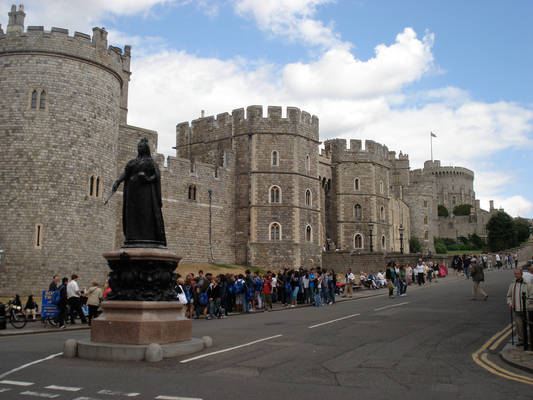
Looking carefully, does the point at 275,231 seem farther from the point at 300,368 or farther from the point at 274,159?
the point at 300,368

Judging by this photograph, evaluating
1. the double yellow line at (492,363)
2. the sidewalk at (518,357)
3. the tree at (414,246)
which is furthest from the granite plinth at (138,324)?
the tree at (414,246)

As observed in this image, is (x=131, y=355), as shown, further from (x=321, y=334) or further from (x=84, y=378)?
(x=321, y=334)

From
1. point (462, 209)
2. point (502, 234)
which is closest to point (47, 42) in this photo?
point (502, 234)

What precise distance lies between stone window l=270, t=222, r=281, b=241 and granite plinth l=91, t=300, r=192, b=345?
28000 mm

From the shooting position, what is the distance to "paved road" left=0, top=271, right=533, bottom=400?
6.80 meters

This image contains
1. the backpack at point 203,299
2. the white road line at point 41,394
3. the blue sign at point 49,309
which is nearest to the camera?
the white road line at point 41,394

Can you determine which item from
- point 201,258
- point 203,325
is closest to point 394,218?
point 201,258

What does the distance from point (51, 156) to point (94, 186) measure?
2492 millimetres

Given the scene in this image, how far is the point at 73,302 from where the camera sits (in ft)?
53.5

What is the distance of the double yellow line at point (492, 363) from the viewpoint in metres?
7.76

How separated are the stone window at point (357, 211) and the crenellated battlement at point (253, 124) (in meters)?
9.60

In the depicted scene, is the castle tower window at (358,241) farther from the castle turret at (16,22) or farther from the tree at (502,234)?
the tree at (502,234)

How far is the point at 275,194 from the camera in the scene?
38500 millimetres

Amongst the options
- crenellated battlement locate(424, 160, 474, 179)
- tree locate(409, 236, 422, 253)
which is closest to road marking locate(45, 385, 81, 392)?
tree locate(409, 236, 422, 253)
